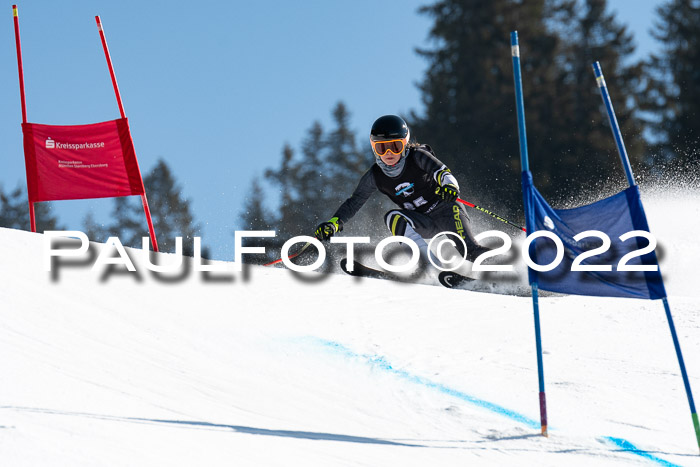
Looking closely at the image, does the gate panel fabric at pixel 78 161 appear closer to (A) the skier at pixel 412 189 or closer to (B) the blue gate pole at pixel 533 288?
(A) the skier at pixel 412 189

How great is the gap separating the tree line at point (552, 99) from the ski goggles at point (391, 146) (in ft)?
53.9

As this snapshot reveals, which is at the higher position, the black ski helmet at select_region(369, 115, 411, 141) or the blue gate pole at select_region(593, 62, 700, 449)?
the black ski helmet at select_region(369, 115, 411, 141)

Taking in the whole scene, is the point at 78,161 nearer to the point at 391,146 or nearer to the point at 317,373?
the point at 391,146

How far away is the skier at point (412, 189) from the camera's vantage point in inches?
251

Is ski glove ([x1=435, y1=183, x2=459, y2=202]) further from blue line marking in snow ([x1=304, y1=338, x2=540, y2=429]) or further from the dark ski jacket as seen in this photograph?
blue line marking in snow ([x1=304, y1=338, x2=540, y2=429])

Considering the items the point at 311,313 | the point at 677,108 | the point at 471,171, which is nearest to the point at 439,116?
the point at 471,171

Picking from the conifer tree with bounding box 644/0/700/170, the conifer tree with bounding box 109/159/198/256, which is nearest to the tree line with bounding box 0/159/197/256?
the conifer tree with bounding box 109/159/198/256

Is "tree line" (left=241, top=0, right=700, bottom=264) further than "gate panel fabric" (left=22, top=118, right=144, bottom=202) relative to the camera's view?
Yes

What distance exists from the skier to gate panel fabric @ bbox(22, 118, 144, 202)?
158 inches

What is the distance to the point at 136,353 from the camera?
16.8 ft

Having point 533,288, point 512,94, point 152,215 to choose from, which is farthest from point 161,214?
point 533,288

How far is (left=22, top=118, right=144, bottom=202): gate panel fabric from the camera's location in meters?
9.44

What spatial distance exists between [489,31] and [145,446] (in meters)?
24.3

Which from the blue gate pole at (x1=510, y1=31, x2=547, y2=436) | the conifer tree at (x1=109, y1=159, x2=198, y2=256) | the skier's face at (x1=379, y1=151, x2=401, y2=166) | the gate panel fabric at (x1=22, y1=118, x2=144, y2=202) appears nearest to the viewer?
the blue gate pole at (x1=510, y1=31, x2=547, y2=436)
